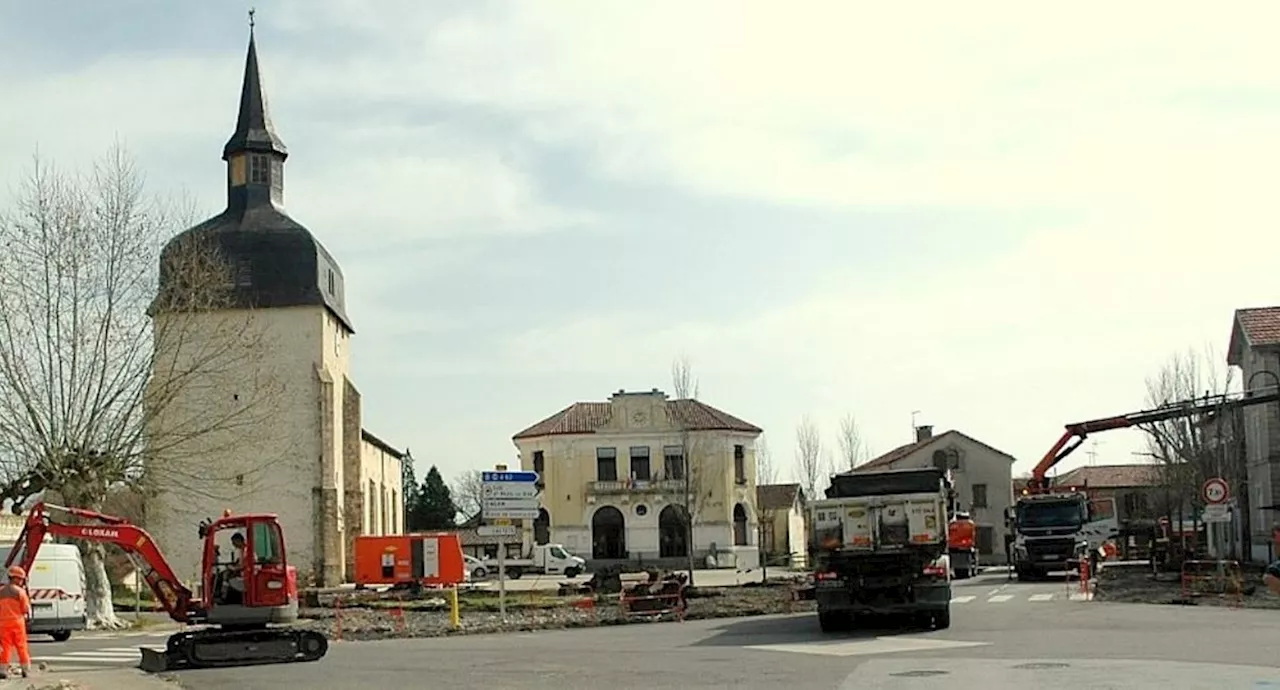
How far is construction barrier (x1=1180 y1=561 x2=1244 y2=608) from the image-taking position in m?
35.0

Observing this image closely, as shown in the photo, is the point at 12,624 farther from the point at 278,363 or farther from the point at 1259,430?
the point at 1259,430

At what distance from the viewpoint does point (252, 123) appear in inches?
2643

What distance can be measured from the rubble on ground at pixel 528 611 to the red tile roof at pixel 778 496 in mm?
59400

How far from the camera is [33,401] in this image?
39562 mm

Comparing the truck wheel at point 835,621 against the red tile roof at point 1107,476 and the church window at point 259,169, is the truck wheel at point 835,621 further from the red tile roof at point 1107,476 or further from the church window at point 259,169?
the red tile roof at point 1107,476

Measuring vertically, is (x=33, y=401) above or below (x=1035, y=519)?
above

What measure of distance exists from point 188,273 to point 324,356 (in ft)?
72.6

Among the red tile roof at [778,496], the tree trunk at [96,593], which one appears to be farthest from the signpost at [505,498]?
the red tile roof at [778,496]

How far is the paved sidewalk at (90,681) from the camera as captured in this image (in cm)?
2052

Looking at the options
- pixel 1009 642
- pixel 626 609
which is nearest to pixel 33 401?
pixel 626 609

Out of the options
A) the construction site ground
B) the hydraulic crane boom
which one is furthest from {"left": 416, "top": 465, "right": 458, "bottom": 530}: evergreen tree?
the construction site ground

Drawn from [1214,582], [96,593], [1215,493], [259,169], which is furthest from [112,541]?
[259,169]

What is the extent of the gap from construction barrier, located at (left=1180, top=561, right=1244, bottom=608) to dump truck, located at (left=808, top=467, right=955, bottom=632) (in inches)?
353

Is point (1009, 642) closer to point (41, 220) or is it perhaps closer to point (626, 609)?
point (626, 609)
